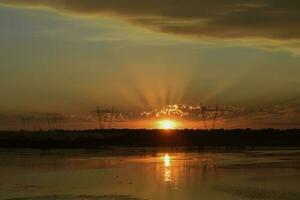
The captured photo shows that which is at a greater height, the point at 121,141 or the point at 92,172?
the point at 121,141

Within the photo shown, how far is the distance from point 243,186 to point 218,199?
5.96 meters

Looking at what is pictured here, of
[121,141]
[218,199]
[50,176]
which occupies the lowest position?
[218,199]

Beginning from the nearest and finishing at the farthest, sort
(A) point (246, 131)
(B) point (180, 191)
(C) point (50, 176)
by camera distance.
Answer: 1. (B) point (180, 191)
2. (C) point (50, 176)
3. (A) point (246, 131)

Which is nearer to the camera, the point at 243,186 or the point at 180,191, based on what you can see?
the point at 180,191

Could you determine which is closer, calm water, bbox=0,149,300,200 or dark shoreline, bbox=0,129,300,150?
calm water, bbox=0,149,300,200

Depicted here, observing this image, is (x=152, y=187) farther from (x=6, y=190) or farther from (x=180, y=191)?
(x=6, y=190)

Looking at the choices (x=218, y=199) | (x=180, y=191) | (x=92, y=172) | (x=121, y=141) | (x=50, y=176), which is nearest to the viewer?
(x=218, y=199)

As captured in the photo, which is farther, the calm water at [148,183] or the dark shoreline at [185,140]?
the dark shoreline at [185,140]

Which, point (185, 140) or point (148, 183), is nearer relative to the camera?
point (148, 183)

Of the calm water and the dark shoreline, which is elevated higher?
the dark shoreline

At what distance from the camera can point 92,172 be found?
43.5 metres

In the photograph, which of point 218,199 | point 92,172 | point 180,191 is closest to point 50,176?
point 92,172

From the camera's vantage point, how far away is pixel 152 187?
109ft

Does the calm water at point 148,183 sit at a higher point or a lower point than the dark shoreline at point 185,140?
lower
